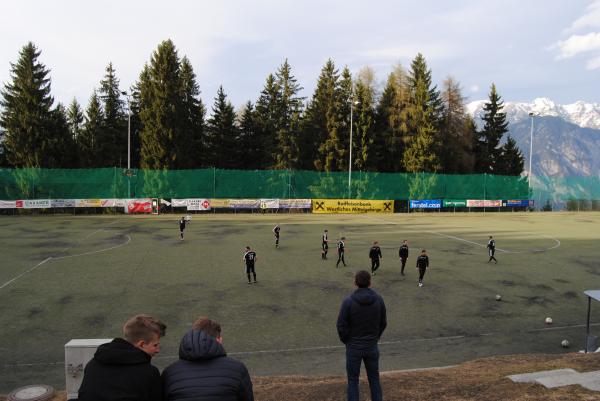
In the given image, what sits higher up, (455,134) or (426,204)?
(455,134)

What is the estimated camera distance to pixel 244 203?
45.3 metres

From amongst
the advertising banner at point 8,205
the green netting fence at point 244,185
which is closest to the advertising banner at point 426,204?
the green netting fence at point 244,185

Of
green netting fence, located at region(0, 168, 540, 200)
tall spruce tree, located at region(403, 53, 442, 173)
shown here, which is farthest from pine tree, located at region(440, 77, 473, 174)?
green netting fence, located at region(0, 168, 540, 200)

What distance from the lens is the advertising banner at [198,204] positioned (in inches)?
1734

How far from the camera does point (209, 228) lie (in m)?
32.8

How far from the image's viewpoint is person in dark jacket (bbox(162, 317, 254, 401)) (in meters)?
2.93

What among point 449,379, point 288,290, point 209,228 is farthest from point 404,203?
point 449,379

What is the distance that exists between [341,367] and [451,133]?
55.6m

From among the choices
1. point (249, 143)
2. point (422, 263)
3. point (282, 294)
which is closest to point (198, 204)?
point (249, 143)

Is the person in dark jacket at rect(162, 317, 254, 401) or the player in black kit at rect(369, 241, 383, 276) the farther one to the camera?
the player in black kit at rect(369, 241, 383, 276)

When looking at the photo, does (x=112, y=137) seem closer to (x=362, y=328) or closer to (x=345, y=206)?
(x=345, y=206)

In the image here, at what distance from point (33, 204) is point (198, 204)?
14.6 meters

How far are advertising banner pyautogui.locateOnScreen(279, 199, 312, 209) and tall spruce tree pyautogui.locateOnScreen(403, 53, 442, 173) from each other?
1652 centimetres

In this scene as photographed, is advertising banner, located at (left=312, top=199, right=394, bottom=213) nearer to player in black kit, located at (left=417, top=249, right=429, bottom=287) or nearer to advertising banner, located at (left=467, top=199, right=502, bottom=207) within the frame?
advertising banner, located at (left=467, top=199, right=502, bottom=207)
